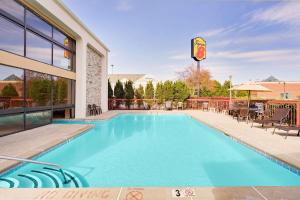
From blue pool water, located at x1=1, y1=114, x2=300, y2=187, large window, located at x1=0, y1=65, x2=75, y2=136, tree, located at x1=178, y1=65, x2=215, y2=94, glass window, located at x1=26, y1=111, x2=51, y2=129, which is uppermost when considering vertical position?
tree, located at x1=178, y1=65, x2=215, y2=94

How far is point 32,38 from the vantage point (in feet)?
29.6

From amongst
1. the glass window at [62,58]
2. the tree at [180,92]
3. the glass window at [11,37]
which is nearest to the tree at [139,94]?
the tree at [180,92]

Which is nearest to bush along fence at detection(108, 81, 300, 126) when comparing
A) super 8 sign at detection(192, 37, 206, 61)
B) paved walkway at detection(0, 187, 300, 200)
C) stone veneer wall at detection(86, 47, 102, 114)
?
stone veneer wall at detection(86, 47, 102, 114)

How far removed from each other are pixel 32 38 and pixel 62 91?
12.0 ft

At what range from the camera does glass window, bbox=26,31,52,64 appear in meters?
8.80

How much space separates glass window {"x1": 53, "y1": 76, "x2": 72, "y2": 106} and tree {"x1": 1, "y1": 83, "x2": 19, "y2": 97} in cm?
336

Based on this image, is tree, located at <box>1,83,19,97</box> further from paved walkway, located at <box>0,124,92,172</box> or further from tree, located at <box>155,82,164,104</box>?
tree, located at <box>155,82,164,104</box>

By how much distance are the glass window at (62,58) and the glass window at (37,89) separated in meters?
1.11

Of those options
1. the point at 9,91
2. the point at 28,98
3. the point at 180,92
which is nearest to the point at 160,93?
the point at 180,92

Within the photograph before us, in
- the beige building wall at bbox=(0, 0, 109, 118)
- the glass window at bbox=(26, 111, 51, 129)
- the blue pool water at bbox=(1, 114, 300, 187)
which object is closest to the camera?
the blue pool water at bbox=(1, 114, 300, 187)

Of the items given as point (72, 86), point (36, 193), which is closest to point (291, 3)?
point (72, 86)

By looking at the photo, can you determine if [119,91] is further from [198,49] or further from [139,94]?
[198,49]

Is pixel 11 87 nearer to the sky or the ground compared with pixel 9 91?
nearer to the sky

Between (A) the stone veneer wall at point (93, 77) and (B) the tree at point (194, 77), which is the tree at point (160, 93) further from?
(B) the tree at point (194, 77)
